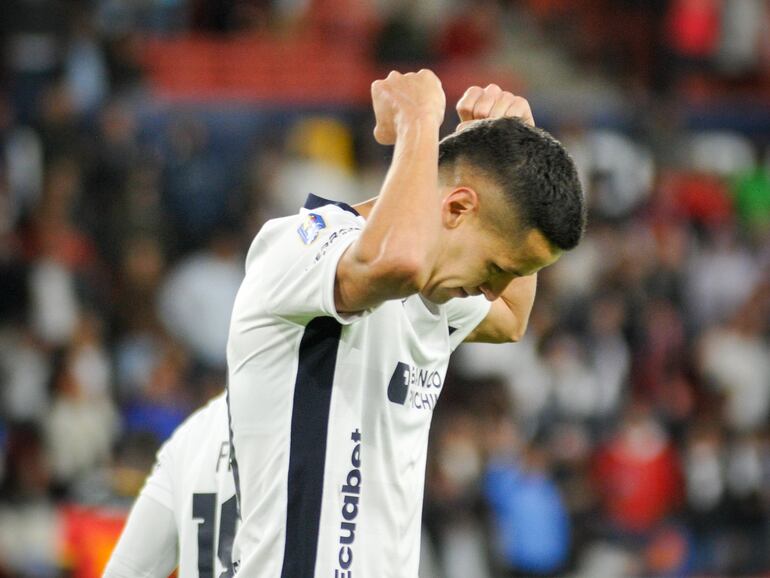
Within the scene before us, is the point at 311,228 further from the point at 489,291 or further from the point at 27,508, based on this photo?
the point at 27,508

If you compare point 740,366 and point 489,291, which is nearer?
point 489,291

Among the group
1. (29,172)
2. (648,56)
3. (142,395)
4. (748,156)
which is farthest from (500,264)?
(648,56)

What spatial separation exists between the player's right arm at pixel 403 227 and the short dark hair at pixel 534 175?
133 millimetres

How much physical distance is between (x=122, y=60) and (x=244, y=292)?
313 inches

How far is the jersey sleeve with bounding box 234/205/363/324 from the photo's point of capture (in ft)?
10.1

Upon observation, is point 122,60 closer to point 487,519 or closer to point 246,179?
point 246,179

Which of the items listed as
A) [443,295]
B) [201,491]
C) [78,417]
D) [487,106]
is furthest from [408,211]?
[78,417]

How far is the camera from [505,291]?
3.89 metres

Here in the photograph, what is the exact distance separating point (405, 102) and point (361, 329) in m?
0.52

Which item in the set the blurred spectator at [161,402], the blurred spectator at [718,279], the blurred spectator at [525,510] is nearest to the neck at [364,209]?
the blurred spectator at [161,402]

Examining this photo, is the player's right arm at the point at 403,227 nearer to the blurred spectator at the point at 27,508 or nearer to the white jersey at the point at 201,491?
the white jersey at the point at 201,491

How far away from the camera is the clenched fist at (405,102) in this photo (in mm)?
3121

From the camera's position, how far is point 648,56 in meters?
14.9

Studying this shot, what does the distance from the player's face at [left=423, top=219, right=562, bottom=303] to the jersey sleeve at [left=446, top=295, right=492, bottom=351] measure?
328 mm
